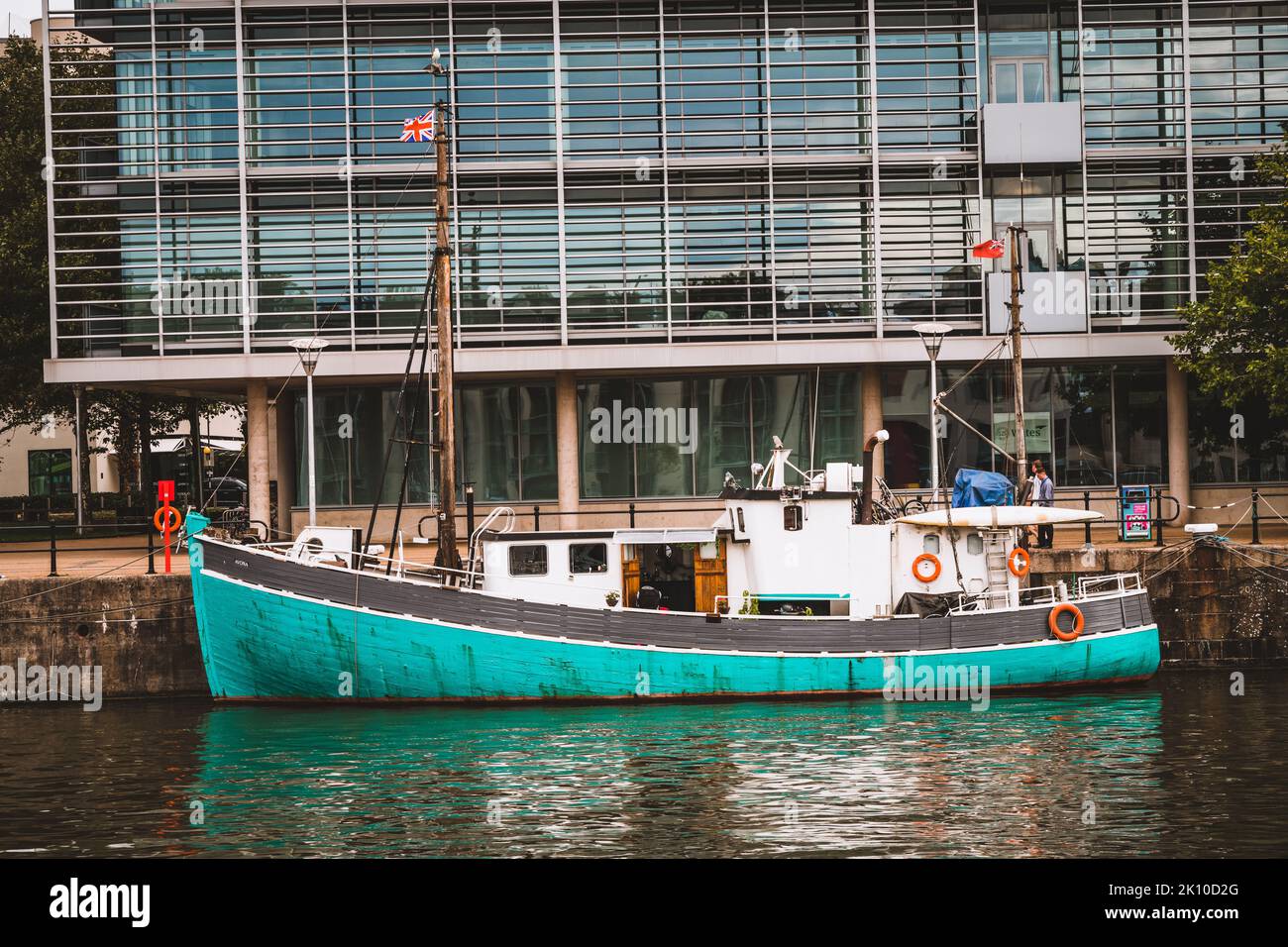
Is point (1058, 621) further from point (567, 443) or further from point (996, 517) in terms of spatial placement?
point (567, 443)

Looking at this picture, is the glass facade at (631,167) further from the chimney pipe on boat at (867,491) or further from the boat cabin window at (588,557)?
the boat cabin window at (588,557)

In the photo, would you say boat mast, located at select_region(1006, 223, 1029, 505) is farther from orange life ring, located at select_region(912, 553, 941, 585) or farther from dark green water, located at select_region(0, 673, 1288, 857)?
dark green water, located at select_region(0, 673, 1288, 857)

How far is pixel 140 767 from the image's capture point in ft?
57.3

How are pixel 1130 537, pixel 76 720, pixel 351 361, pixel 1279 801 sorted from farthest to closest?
pixel 351 361 < pixel 1130 537 < pixel 76 720 < pixel 1279 801

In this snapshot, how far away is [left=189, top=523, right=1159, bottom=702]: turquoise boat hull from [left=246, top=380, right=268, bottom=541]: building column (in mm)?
8703

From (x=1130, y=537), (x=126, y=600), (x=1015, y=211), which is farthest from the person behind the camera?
(x=1015, y=211)

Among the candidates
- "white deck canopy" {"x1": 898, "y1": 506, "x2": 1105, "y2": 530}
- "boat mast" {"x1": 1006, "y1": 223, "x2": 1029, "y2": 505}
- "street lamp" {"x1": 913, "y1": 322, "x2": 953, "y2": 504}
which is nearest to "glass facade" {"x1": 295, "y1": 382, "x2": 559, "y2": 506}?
"street lamp" {"x1": 913, "y1": 322, "x2": 953, "y2": 504}

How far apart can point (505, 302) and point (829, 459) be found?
812cm

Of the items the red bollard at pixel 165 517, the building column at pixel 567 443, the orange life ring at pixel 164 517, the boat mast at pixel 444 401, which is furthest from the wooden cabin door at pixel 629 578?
the building column at pixel 567 443

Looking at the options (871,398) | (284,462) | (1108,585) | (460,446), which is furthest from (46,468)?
(1108,585)

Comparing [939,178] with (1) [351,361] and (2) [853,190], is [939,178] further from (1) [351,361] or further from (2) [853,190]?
(1) [351,361]

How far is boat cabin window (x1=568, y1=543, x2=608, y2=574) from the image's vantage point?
22422mm

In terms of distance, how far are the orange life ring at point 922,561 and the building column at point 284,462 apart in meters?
15.6
